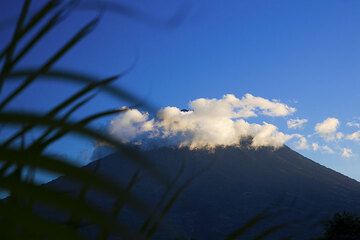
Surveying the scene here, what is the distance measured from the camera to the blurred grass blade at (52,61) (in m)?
0.77

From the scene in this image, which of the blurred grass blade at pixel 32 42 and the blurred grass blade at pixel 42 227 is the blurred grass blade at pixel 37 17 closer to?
the blurred grass blade at pixel 32 42

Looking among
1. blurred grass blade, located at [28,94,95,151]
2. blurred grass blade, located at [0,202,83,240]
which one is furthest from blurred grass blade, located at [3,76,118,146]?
blurred grass blade, located at [0,202,83,240]

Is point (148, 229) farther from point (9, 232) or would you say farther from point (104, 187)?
point (104, 187)

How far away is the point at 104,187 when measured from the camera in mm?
453

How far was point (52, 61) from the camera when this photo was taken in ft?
2.66

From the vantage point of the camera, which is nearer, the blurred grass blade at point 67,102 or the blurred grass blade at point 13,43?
the blurred grass blade at point 13,43

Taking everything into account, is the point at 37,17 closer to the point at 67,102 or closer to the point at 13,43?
the point at 13,43

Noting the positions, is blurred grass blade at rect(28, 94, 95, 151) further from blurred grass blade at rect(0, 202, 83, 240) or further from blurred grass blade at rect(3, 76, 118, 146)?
blurred grass blade at rect(0, 202, 83, 240)

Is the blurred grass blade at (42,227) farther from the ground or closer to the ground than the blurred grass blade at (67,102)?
closer to the ground

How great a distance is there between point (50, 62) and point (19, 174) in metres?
0.20

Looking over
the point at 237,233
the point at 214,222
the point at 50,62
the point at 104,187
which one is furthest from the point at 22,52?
the point at 214,222

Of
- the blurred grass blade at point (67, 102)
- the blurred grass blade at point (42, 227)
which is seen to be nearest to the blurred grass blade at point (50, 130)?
the blurred grass blade at point (67, 102)

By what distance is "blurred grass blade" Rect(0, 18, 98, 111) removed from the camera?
77 centimetres

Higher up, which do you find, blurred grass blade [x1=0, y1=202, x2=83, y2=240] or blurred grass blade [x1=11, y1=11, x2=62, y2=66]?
blurred grass blade [x1=11, y1=11, x2=62, y2=66]
